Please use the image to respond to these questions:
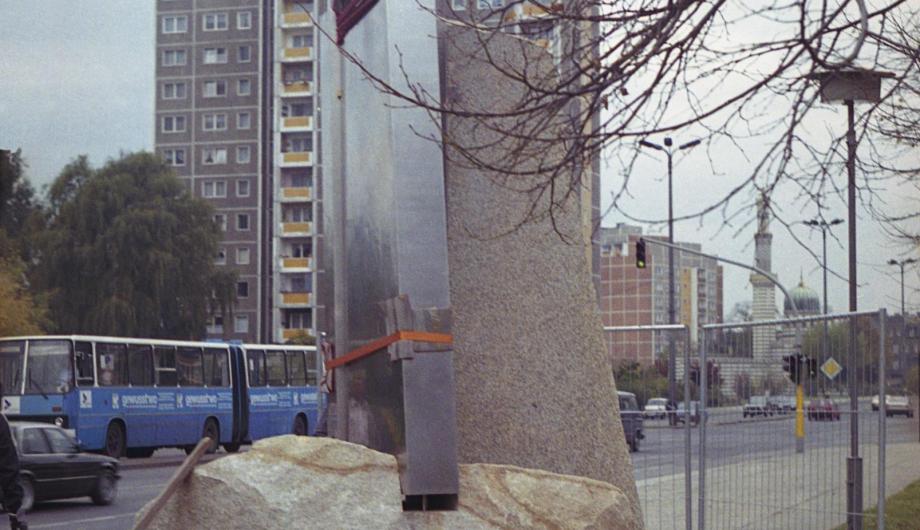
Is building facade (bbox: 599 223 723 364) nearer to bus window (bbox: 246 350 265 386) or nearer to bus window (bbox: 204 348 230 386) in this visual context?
bus window (bbox: 246 350 265 386)

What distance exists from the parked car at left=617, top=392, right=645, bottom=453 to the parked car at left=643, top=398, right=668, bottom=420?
8 centimetres

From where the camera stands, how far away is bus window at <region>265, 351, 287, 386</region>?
38341mm

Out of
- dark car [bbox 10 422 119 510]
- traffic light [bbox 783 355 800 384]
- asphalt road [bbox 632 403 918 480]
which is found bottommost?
dark car [bbox 10 422 119 510]

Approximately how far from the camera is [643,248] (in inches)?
1417

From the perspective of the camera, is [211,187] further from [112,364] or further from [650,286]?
[650,286]

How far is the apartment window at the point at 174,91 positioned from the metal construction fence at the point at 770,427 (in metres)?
76.9

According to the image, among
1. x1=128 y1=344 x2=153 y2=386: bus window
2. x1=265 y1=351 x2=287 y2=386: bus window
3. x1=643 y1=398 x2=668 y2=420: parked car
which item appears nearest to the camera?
x1=643 y1=398 x2=668 y2=420: parked car

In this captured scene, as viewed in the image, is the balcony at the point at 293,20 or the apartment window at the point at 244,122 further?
the apartment window at the point at 244,122

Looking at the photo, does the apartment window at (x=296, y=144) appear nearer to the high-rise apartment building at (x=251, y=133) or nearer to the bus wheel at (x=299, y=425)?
the high-rise apartment building at (x=251, y=133)

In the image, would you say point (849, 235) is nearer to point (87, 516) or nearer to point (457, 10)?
point (457, 10)

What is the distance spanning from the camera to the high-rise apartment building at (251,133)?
83938 millimetres

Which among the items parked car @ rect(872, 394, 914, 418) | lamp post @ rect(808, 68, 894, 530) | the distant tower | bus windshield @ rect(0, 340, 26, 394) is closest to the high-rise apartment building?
bus windshield @ rect(0, 340, 26, 394)

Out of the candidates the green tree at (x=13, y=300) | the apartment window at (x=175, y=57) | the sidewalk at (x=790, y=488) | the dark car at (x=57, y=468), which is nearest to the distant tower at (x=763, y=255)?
the sidewalk at (x=790, y=488)

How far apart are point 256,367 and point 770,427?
2991cm
